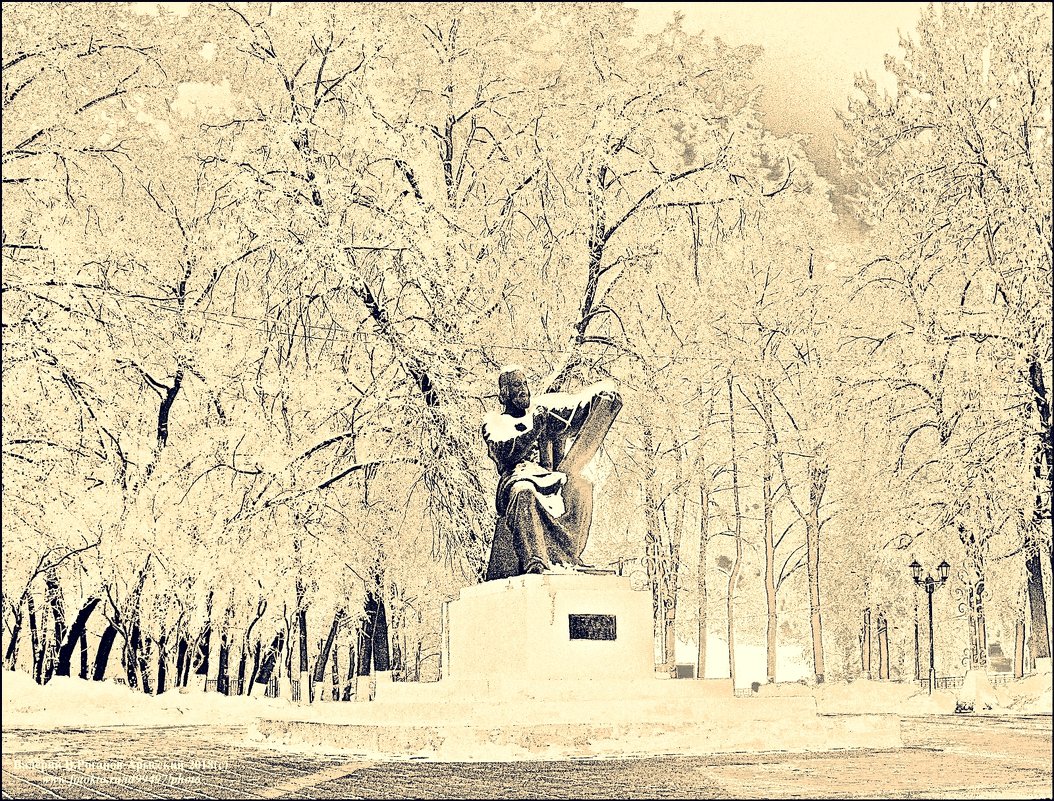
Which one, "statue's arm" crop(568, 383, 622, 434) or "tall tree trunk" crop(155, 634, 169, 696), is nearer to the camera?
"statue's arm" crop(568, 383, 622, 434)

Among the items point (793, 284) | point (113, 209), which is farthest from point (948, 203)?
point (113, 209)

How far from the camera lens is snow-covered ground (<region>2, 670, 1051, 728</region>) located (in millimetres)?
23859

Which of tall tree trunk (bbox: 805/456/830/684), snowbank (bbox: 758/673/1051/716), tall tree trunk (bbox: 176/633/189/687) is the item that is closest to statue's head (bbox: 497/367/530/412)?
snowbank (bbox: 758/673/1051/716)

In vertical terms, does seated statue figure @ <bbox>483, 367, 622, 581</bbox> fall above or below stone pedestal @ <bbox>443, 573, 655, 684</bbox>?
above

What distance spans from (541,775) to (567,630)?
424cm

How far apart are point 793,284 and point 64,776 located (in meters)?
24.9

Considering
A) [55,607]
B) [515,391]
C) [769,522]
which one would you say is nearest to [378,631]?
[55,607]

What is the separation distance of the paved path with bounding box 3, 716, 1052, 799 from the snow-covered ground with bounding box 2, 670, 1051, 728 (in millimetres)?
7496

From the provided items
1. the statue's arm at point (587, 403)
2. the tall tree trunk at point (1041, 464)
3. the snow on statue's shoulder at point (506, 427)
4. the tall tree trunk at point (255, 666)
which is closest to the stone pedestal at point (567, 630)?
the snow on statue's shoulder at point (506, 427)

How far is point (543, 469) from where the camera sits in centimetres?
1741

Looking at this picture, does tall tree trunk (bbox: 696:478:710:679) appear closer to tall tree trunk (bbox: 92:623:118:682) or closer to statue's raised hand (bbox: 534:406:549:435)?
tall tree trunk (bbox: 92:623:118:682)

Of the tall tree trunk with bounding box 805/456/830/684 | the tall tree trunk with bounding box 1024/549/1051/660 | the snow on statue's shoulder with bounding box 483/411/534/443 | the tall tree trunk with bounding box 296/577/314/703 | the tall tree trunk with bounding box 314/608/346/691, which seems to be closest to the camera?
the snow on statue's shoulder with bounding box 483/411/534/443

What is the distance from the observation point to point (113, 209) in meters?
24.1

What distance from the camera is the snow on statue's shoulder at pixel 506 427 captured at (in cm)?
1752
